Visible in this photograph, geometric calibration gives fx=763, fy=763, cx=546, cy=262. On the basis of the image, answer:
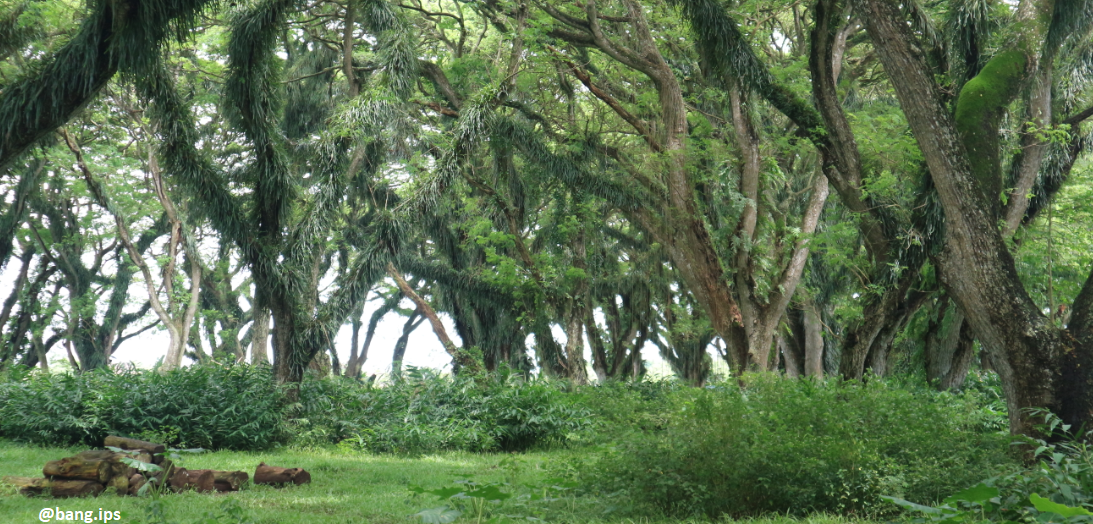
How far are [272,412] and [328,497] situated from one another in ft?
17.1

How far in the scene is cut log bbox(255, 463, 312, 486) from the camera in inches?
293

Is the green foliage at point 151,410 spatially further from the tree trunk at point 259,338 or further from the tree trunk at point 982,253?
the tree trunk at point 982,253

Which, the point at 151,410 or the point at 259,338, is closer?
the point at 151,410

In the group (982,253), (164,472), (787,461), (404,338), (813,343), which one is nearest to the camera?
(787,461)

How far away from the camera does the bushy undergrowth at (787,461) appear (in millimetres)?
5488

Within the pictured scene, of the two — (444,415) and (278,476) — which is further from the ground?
(444,415)

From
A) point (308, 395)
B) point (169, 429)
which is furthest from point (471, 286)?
point (169, 429)

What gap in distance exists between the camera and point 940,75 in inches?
448

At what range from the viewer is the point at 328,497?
22.7 feet

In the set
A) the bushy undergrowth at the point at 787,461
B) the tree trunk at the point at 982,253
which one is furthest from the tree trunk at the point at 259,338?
the tree trunk at the point at 982,253

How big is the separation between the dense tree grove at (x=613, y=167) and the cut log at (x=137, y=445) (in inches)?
134

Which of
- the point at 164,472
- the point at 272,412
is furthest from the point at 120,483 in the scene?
the point at 272,412

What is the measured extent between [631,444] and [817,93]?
6602mm

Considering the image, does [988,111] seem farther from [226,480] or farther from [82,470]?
[82,470]
